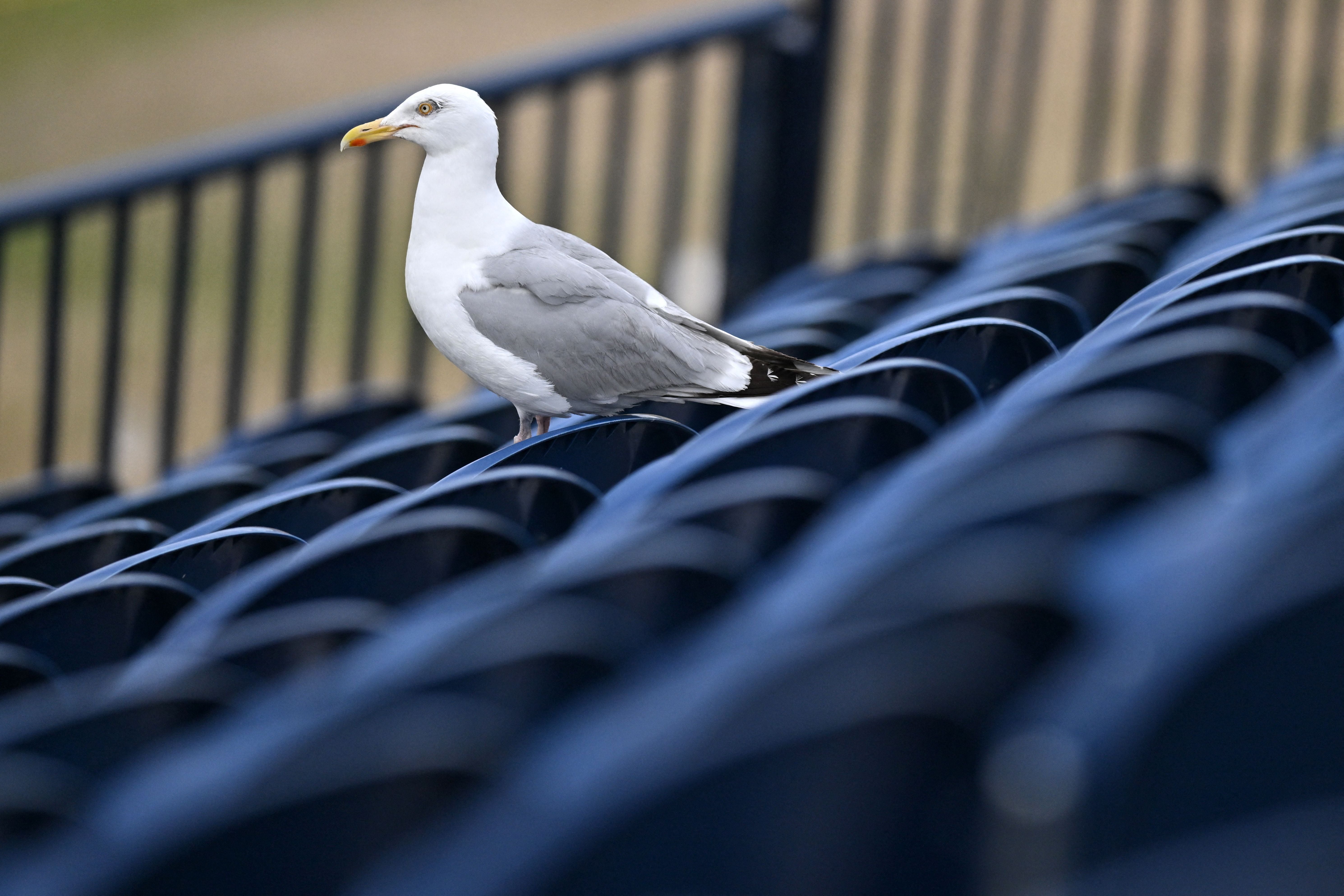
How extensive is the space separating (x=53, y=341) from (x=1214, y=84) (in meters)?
2.86

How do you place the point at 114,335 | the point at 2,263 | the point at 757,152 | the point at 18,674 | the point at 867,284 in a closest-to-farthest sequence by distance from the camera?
the point at 18,674, the point at 867,284, the point at 114,335, the point at 2,263, the point at 757,152

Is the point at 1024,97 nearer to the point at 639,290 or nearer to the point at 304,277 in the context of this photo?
the point at 304,277

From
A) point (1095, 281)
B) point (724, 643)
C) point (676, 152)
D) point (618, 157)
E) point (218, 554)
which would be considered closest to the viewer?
point (724, 643)

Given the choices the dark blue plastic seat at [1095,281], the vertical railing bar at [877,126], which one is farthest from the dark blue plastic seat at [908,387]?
the vertical railing bar at [877,126]

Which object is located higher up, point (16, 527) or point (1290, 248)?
point (1290, 248)

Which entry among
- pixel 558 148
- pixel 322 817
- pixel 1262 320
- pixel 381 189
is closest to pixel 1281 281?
pixel 1262 320

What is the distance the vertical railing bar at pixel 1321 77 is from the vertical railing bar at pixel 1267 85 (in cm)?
8

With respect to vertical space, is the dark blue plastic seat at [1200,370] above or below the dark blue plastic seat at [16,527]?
above

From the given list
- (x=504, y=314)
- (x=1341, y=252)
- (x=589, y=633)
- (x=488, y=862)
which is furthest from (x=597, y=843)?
(x=1341, y=252)

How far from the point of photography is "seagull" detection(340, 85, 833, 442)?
1.63m

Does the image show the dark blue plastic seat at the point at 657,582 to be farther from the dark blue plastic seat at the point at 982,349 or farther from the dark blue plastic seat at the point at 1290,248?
the dark blue plastic seat at the point at 1290,248

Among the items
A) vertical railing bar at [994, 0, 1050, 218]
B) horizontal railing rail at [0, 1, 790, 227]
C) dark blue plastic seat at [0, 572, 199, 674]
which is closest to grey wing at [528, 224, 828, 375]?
dark blue plastic seat at [0, 572, 199, 674]

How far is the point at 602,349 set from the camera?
1647 millimetres

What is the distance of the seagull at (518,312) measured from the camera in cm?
163
